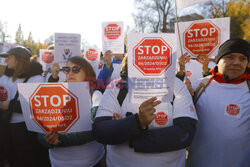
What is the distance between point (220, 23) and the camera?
2.36 meters

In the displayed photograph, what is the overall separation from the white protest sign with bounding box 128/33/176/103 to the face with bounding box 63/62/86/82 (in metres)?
0.97

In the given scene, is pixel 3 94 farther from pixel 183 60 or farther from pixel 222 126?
pixel 222 126

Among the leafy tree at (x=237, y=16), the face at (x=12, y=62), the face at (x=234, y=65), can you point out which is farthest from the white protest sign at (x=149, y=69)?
the leafy tree at (x=237, y=16)

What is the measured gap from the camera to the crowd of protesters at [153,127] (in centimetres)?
138

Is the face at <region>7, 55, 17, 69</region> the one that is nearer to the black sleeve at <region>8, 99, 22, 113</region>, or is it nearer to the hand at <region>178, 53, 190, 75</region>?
the black sleeve at <region>8, 99, 22, 113</region>

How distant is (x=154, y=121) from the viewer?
4.87ft

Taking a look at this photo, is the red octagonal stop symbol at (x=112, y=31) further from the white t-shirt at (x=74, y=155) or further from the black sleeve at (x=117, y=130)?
the black sleeve at (x=117, y=130)

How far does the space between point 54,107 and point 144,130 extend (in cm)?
81

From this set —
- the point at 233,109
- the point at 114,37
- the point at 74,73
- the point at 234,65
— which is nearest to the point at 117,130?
the point at 74,73

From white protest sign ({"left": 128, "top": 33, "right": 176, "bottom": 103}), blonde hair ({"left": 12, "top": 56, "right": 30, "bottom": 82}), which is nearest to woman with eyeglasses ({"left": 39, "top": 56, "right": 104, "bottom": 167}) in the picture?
white protest sign ({"left": 128, "top": 33, "right": 176, "bottom": 103})

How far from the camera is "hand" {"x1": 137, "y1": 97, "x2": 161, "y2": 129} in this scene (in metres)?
1.22

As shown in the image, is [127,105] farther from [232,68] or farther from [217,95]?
[232,68]

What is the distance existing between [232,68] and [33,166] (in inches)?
102

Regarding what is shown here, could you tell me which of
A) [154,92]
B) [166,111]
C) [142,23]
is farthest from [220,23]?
[142,23]
